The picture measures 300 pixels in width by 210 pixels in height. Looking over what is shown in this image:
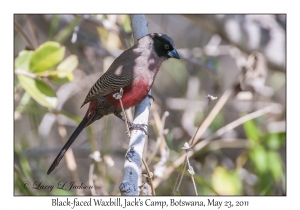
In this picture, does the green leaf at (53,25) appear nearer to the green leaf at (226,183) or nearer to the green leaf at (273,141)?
the green leaf at (226,183)

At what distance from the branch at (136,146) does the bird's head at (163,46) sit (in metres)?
0.12

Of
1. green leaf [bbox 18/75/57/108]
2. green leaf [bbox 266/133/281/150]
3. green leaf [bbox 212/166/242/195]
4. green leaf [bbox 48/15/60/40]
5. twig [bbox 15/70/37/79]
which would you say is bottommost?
green leaf [bbox 212/166/242/195]

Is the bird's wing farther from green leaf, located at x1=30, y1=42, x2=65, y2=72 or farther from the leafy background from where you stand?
green leaf, located at x1=30, y1=42, x2=65, y2=72

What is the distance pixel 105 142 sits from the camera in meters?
4.20

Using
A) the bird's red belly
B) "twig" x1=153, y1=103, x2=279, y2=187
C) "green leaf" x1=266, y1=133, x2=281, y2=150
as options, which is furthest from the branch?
"green leaf" x1=266, y1=133, x2=281, y2=150

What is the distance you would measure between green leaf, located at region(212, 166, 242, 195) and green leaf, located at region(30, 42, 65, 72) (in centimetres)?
151

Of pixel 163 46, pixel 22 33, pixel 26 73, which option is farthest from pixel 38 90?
pixel 163 46

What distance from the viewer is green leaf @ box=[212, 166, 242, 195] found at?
3.54 meters

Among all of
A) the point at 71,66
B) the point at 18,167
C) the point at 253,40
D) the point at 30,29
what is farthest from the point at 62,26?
the point at 253,40

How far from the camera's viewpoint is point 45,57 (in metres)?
3.29

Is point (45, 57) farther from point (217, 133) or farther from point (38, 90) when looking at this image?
point (217, 133)

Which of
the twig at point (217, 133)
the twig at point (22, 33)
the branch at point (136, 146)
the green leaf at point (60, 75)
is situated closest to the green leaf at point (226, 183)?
the twig at point (217, 133)

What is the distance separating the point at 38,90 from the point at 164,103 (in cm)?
179

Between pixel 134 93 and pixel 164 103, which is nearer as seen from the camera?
pixel 134 93
